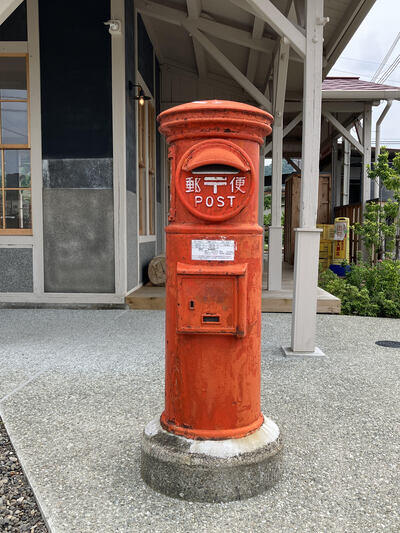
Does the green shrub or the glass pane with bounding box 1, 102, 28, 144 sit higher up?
the glass pane with bounding box 1, 102, 28, 144

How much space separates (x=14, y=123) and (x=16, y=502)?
5677 mm

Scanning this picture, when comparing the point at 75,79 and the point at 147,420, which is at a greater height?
the point at 75,79

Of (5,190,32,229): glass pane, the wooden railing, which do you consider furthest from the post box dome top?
the wooden railing

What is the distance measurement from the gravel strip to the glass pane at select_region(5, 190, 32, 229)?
15.0 feet

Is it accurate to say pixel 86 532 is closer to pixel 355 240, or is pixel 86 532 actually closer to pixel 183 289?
pixel 183 289

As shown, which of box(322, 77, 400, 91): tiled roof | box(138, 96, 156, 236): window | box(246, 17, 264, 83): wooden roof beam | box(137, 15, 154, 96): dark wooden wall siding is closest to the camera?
box(246, 17, 264, 83): wooden roof beam

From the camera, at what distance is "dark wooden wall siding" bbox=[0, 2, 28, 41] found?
21.3 feet

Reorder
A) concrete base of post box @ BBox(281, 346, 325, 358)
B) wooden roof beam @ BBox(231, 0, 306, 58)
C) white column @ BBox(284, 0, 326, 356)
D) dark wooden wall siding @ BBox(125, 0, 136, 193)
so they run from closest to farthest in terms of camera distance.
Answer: wooden roof beam @ BBox(231, 0, 306, 58) → white column @ BBox(284, 0, 326, 356) → concrete base of post box @ BBox(281, 346, 325, 358) → dark wooden wall siding @ BBox(125, 0, 136, 193)

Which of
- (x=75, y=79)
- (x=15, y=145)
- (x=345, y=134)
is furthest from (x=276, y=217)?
(x=345, y=134)

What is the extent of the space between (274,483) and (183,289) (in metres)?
1.07

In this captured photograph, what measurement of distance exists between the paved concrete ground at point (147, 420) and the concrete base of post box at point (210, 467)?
0.05 meters

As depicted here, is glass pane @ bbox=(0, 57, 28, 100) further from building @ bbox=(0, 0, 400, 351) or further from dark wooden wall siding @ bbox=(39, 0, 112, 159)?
dark wooden wall siding @ bbox=(39, 0, 112, 159)

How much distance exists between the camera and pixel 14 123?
6656mm

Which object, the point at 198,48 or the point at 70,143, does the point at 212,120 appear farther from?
the point at 198,48
